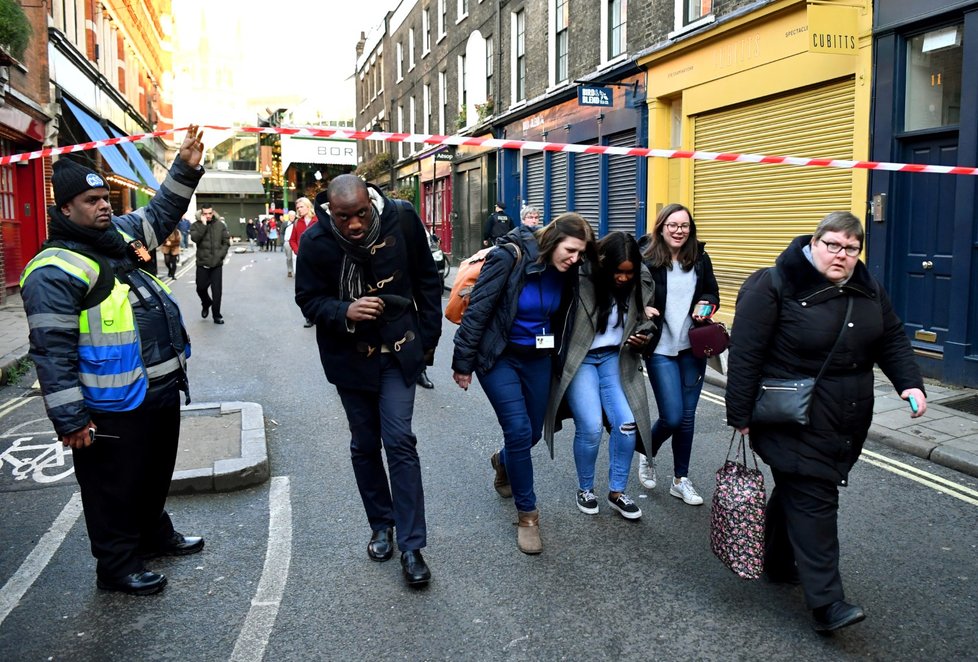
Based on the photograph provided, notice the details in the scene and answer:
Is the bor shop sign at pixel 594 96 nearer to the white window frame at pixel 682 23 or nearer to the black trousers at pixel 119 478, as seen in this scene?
the white window frame at pixel 682 23

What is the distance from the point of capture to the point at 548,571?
13.2 ft

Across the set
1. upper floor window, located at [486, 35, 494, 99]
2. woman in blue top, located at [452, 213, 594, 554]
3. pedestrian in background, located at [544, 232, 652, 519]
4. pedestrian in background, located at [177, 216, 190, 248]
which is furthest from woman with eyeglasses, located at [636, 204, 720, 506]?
pedestrian in background, located at [177, 216, 190, 248]

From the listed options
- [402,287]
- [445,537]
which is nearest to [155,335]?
[402,287]

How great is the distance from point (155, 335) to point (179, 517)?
145 centimetres

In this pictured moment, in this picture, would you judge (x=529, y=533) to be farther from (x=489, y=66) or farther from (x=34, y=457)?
(x=489, y=66)

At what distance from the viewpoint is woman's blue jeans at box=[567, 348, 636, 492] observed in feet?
15.0

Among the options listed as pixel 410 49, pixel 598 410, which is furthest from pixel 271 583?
pixel 410 49

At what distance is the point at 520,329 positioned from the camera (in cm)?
431

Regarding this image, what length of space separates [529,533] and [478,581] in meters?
0.48

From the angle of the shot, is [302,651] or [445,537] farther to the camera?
[445,537]

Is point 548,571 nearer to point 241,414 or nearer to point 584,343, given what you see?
point 584,343

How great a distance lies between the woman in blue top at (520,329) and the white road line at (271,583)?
1215 millimetres

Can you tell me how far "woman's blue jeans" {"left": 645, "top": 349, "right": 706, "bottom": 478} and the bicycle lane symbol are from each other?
12.3 ft

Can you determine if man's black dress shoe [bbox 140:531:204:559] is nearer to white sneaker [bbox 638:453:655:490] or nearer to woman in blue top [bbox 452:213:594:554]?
woman in blue top [bbox 452:213:594:554]
